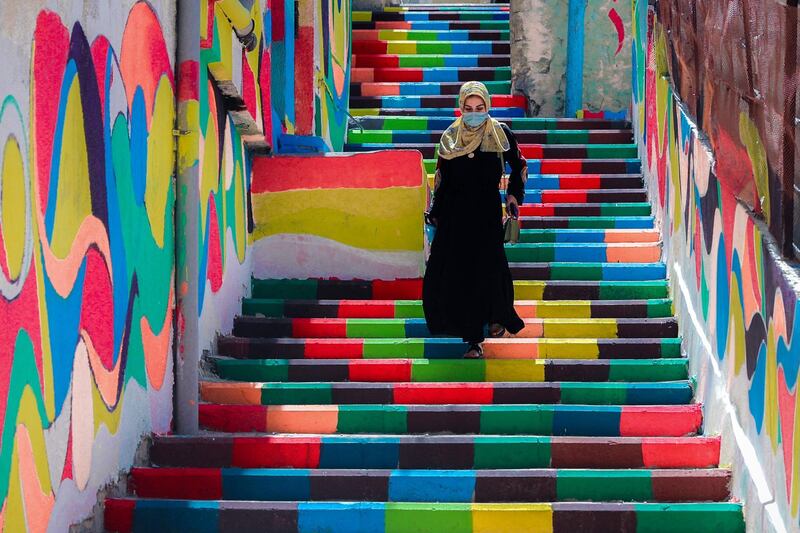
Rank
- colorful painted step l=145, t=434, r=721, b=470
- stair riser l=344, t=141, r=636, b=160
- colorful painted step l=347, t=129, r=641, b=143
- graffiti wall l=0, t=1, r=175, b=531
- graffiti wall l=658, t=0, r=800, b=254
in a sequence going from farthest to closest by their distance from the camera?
colorful painted step l=347, t=129, r=641, b=143, stair riser l=344, t=141, r=636, b=160, colorful painted step l=145, t=434, r=721, b=470, graffiti wall l=658, t=0, r=800, b=254, graffiti wall l=0, t=1, r=175, b=531

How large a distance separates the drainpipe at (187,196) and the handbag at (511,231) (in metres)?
1.71

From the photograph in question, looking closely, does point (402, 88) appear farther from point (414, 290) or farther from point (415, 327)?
point (415, 327)

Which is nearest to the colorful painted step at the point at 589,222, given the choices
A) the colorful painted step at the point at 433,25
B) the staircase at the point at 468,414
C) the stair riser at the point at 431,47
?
the staircase at the point at 468,414

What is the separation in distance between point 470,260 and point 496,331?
0.48 metres

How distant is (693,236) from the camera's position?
7.50 metres

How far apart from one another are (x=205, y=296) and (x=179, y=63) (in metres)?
1.31

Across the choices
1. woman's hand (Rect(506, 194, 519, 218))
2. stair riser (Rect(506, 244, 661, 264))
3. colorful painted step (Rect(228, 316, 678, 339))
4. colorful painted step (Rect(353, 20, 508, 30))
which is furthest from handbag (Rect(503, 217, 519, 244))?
colorful painted step (Rect(353, 20, 508, 30))

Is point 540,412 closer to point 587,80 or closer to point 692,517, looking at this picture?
point 692,517

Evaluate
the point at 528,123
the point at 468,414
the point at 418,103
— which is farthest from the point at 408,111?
the point at 468,414

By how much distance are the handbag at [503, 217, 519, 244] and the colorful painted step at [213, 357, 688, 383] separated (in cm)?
67

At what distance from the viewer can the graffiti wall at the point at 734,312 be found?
197 inches

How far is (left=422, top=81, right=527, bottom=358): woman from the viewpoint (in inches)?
294

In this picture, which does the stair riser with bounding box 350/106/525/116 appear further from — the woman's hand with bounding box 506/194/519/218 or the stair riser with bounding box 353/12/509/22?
the woman's hand with bounding box 506/194/519/218

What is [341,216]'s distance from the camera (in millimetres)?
8867
